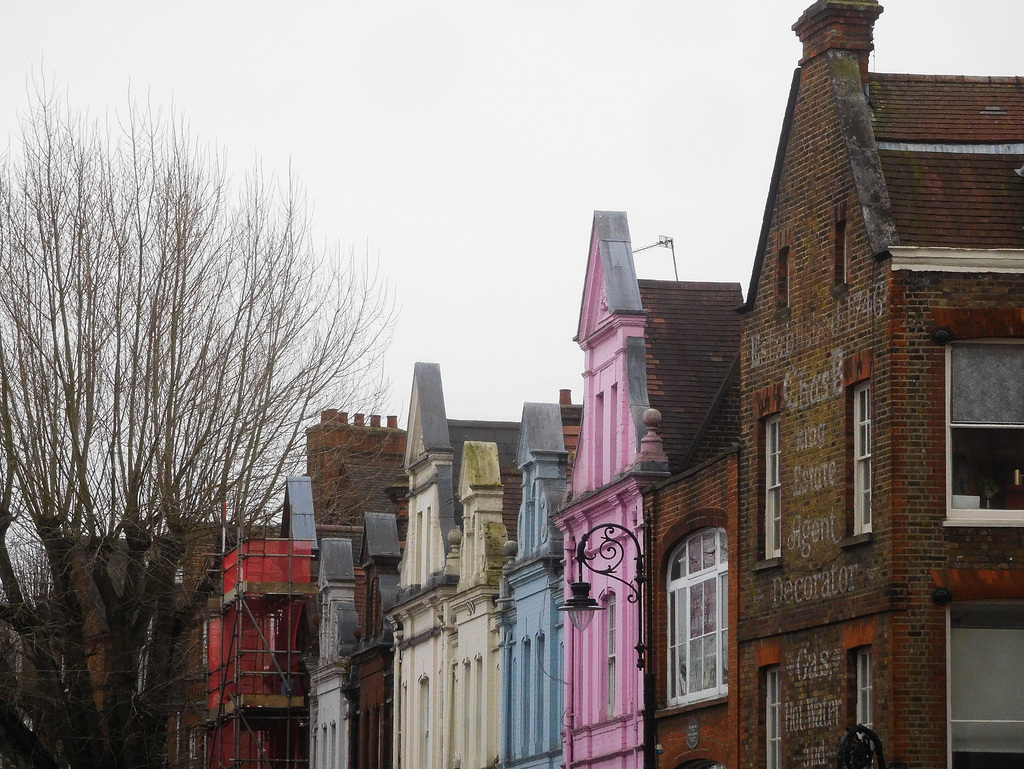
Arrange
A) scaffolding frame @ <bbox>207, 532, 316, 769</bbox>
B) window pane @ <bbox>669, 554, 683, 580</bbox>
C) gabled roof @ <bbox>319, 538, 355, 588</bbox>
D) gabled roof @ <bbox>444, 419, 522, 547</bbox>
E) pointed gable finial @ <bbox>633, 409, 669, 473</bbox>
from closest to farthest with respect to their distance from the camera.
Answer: window pane @ <bbox>669, 554, 683, 580</bbox>
pointed gable finial @ <bbox>633, 409, 669, 473</bbox>
gabled roof @ <bbox>444, 419, 522, 547</bbox>
scaffolding frame @ <bbox>207, 532, 316, 769</bbox>
gabled roof @ <bbox>319, 538, 355, 588</bbox>

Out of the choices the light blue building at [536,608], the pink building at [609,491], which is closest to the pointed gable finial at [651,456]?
the pink building at [609,491]

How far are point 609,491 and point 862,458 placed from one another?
9.77 m

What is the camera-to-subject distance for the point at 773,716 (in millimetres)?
28031

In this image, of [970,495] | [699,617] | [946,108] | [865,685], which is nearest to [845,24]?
[946,108]

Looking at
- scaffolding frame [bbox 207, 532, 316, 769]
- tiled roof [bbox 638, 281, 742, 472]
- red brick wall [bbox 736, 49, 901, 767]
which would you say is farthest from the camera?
scaffolding frame [bbox 207, 532, 316, 769]

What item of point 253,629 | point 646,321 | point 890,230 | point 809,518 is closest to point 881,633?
point 809,518

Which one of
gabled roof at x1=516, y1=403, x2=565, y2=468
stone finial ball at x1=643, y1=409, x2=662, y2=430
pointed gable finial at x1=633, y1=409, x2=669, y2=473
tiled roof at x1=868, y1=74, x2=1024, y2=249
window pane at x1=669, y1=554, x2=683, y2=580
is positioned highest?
tiled roof at x1=868, y1=74, x2=1024, y2=249

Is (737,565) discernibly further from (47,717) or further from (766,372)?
(47,717)

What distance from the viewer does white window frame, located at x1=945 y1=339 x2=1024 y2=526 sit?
79.1ft

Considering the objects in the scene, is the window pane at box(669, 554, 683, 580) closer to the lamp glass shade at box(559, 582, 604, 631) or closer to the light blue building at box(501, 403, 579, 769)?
the light blue building at box(501, 403, 579, 769)

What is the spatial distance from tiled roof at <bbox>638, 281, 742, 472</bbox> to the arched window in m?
2.38

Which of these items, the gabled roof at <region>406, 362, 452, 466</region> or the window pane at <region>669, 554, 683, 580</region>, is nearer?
the window pane at <region>669, 554, 683, 580</region>

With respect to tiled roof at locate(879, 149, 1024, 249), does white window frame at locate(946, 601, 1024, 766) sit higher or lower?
lower

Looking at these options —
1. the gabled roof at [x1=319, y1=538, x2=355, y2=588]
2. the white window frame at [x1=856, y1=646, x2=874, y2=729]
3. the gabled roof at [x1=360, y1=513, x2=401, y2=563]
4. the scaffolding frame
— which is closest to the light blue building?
the gabled roof at [x1=360, y1=513, x2=401, y2=563]
